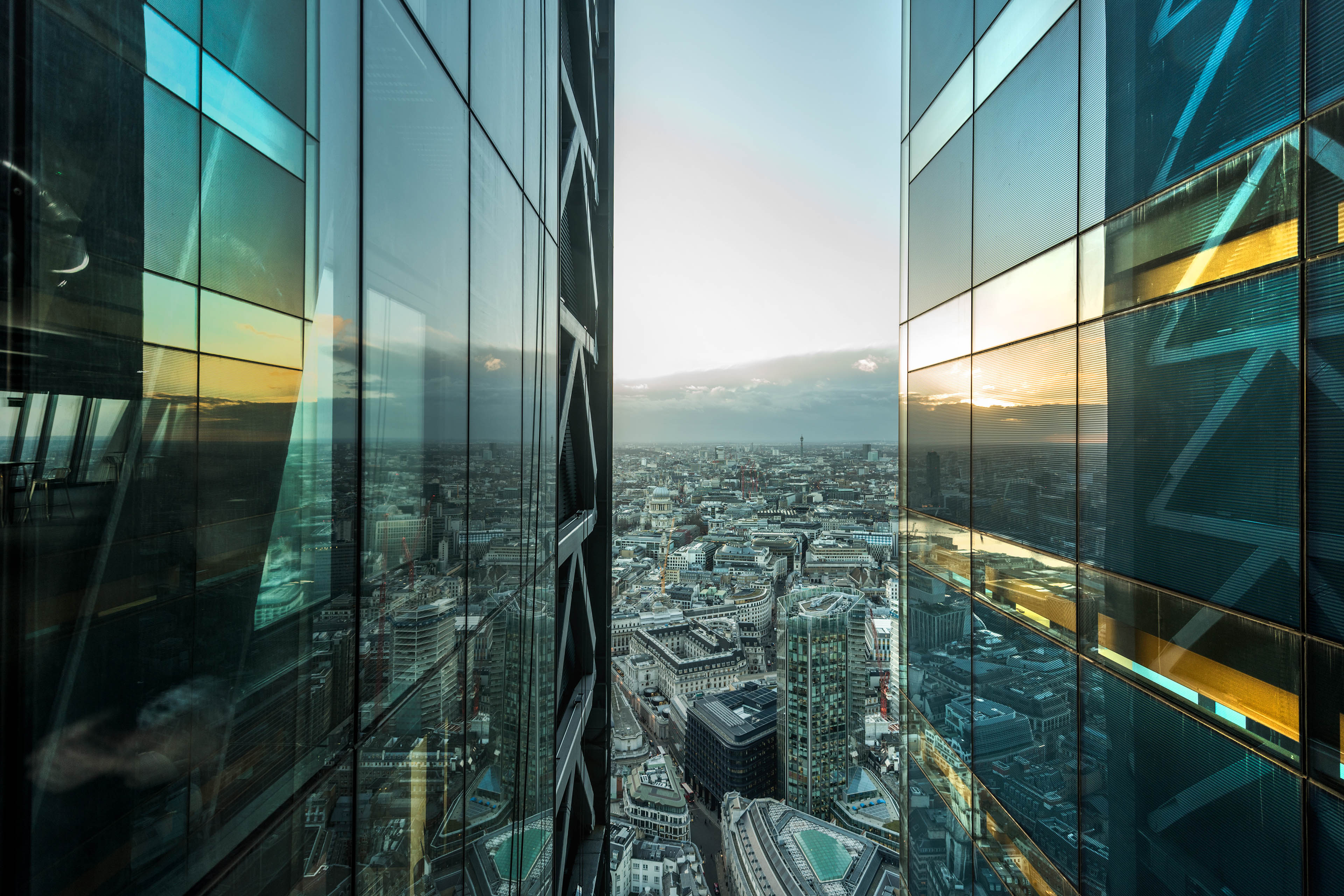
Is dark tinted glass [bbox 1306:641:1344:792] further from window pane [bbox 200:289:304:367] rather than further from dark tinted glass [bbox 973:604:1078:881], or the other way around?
window pane [bbox 200:289:304:367]

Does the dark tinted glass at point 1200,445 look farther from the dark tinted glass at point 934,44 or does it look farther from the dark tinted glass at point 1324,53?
the dark tinted glass at point 934,44

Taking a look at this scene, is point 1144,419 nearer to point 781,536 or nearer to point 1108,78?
point 1108,78

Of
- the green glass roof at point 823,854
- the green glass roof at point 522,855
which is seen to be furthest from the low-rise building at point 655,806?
the green glass roof at point 522,855

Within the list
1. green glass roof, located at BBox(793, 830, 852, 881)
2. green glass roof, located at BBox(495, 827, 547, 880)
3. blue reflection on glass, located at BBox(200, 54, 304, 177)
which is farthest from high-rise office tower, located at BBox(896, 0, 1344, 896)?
green glass roof, located at BBox(793, 830, 852, 881)

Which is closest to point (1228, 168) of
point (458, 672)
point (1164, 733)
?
point (1164, 733)

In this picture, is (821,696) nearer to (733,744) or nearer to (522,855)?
(733,744)

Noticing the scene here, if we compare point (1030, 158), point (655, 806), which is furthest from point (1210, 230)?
point (655, 806)
